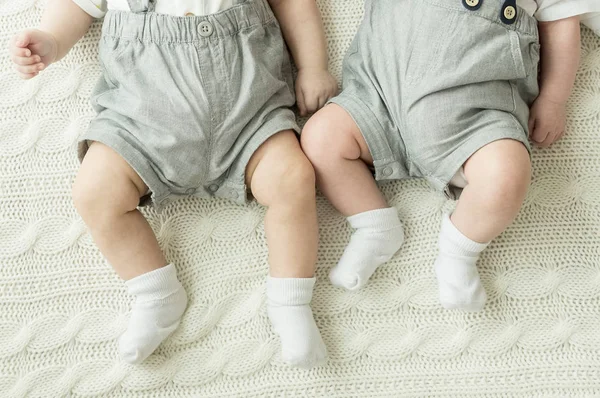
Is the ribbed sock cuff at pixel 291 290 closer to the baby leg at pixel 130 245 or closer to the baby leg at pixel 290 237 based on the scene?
the baby leg at pixel 290 237

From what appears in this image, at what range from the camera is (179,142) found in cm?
109

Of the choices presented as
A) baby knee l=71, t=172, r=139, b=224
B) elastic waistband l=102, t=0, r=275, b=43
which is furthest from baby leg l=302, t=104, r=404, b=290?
baby knee l=71, t=172, r=139, b=224

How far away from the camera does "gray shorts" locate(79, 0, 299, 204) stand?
1090mm

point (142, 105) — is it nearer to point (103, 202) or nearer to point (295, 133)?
point (103, 202)

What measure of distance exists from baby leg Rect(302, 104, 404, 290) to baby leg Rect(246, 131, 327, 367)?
0.13 feet

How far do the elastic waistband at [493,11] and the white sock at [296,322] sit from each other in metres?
0.55

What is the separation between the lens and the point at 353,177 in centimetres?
115

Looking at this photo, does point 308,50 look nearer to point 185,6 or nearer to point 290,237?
point 185,6

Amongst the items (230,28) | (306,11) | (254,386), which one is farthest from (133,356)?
(306,11)

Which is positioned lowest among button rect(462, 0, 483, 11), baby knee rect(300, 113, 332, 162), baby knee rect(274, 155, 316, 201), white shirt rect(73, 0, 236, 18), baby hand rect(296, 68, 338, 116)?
baby knee rect(274, 155, 316, 201)

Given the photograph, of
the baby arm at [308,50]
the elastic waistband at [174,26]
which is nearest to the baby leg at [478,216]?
the baby arm at [308,50]

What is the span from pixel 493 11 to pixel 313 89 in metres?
0.35

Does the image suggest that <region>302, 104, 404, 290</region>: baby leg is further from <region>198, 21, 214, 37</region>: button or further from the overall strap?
the overall strap

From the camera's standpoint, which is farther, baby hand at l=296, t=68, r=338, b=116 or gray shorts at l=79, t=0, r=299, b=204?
baby hand at l=296, t=68, r=338, b=116
